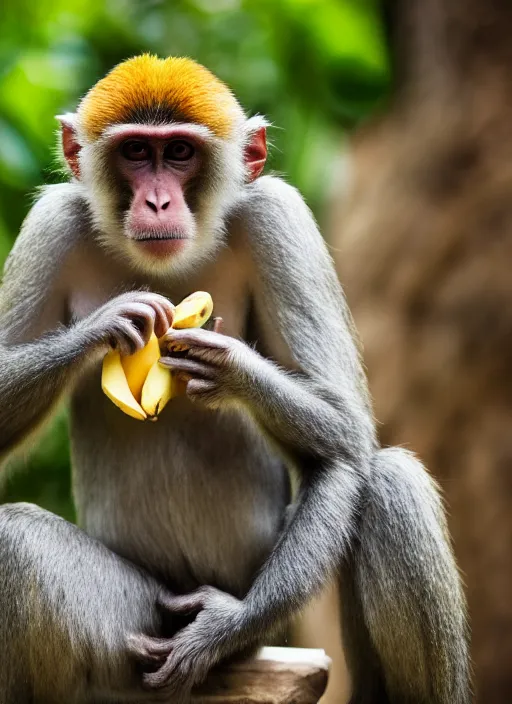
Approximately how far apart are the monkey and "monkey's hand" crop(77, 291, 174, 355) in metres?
0.01

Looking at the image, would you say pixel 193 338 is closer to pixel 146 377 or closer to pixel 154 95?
pixel 146 377

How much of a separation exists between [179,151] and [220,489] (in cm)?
167

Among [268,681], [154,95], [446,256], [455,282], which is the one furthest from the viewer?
[446,256]

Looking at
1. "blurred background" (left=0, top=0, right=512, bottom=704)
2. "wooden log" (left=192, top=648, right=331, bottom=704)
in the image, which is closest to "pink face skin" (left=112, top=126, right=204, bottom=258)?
"wooden log" (left=192, top=648, right=331, bottom=704)

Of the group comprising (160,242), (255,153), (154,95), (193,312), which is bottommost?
(193,312)

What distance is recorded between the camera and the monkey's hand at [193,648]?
5.14m

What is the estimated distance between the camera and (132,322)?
4816 millimetres

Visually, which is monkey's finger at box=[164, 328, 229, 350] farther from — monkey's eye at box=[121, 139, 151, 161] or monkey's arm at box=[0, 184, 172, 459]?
monkey's eye at box=[121, 139, 151, 161]

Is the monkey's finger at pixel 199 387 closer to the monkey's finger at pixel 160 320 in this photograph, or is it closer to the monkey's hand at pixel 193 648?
the monkey's finger at pixel 160 320

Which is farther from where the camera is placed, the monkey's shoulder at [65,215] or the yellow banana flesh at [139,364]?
the monkey's shoulder at [65,215]

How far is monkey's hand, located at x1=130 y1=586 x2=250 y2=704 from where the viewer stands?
514cm

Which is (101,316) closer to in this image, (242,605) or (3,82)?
(242,605)

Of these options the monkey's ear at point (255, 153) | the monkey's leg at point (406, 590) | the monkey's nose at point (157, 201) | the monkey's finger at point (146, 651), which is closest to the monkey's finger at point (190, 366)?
the monkey's nose at point (157, 201)

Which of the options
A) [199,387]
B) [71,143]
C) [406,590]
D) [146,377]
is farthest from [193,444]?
[71,143]
